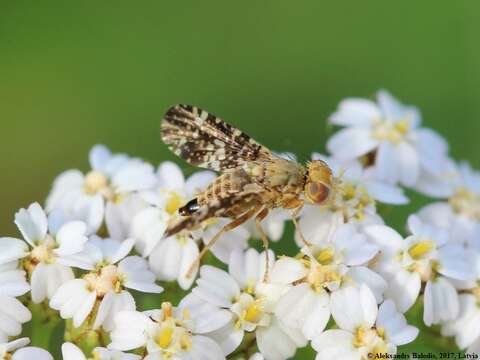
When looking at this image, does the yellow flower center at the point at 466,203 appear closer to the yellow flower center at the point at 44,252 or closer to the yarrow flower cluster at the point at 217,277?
the yarrow flower cluster at the point at 217,277

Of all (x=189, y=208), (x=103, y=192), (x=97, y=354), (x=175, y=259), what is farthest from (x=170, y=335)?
(x=103, y=192)

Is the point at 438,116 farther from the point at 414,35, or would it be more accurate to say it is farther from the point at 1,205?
the point at 1,205

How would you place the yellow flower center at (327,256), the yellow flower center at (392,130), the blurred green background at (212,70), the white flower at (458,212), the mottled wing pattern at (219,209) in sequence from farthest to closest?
the blurred green background at (212,70) < the yellow flower center at (392,130) < the white flower at (458,212) < the yellow flower center at (327,256) < the mottled wing pattern at (219,209)

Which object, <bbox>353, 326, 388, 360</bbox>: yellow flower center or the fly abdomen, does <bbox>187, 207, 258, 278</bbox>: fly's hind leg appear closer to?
the fly abdomen

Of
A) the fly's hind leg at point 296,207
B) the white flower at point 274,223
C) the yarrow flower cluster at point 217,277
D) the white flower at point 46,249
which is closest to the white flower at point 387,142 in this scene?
the yarrow flower cluster at point 217,277

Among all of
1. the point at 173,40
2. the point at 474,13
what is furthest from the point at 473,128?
the point at 173,40

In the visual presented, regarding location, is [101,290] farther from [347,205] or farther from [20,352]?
[347,205]
